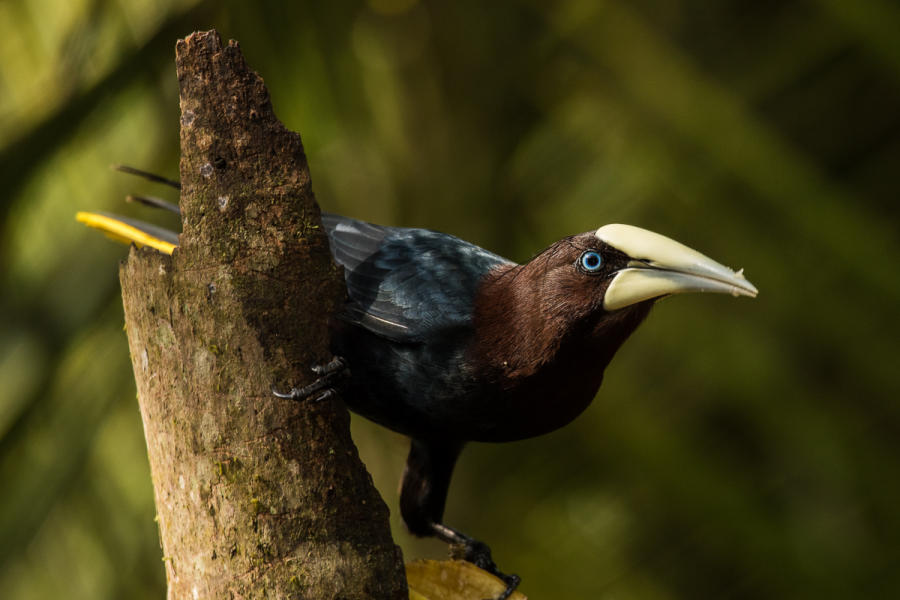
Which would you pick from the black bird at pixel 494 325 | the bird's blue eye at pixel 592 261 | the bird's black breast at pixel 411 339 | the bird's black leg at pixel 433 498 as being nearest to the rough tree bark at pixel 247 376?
the black bird at pixel 494 325

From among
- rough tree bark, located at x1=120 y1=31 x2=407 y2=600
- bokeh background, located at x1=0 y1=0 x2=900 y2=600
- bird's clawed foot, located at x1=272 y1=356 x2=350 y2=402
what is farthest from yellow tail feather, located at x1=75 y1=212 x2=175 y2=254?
bird's clawed foot, located at x1=272 y1=356 x2=350 y2=402

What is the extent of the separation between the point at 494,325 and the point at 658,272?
42 centimetres

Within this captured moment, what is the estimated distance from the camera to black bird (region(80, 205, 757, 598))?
2.12 metres

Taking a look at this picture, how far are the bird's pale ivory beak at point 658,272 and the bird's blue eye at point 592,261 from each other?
4cm

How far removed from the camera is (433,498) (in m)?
2.73

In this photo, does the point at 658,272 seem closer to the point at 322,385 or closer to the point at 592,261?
the point at 592,261

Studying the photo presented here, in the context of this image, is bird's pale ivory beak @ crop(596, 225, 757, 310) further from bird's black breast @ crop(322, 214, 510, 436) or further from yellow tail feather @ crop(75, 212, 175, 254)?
yellow tail feather @ crop(75, 212, 175, 254)

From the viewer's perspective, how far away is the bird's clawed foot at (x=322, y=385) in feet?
5.99

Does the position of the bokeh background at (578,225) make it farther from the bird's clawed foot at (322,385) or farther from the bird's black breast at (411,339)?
the bird's clawed foot at (322,385)

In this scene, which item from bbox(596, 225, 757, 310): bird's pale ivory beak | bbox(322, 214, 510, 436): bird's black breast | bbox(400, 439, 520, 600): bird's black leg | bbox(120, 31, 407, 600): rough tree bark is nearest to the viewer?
bbox(120, 31, 407, 600): rough tree bark

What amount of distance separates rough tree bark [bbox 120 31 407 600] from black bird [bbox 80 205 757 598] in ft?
0.64

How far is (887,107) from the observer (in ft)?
12.8

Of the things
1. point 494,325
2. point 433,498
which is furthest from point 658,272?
point 433,498

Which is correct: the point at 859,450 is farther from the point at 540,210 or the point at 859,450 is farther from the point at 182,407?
the point at 182,407
